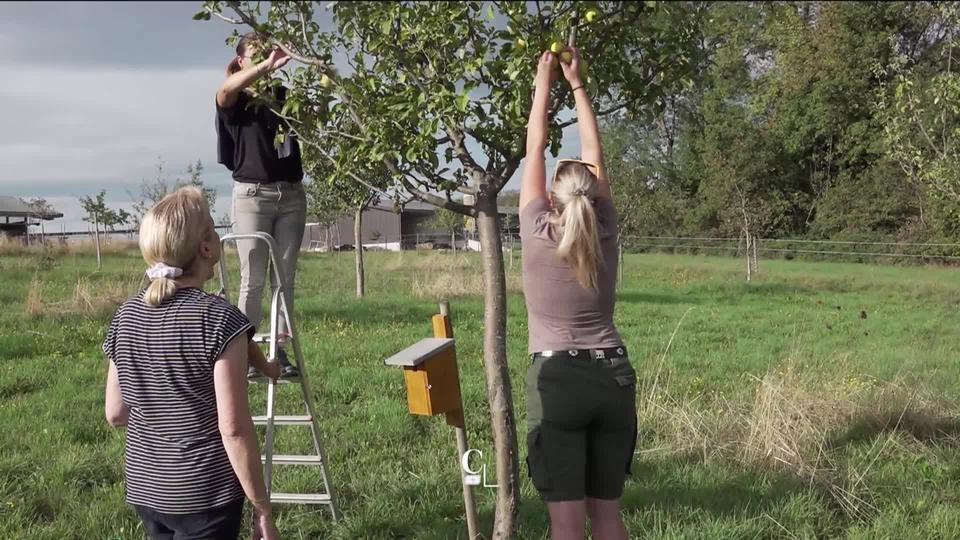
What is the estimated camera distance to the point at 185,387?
8.09 feet

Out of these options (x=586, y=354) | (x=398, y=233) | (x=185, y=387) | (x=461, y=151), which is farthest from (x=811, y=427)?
(x=398, y=233)

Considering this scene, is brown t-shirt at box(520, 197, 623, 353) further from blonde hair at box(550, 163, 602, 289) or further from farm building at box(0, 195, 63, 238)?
farm building at box(0, 195, 63, 238)

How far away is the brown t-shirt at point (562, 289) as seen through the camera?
9.80 feet

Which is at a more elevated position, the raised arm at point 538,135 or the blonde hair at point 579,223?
the raised arm at point 538,135

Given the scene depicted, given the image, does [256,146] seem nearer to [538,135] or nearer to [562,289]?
[538,135]

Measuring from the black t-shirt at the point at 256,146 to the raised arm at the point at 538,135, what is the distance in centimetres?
168

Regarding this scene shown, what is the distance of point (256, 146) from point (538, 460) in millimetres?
2347

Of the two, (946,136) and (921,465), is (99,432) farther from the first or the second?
(946,136)

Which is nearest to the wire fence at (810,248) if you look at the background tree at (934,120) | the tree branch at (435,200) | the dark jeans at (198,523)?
the background tree at (934,120)

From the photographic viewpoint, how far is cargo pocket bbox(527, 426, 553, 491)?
3.10 meters

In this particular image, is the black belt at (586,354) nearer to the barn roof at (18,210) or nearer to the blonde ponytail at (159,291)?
the blonde ponytail at (159,291)

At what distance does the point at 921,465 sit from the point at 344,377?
4960 mm

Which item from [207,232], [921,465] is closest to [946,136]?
[921,465]

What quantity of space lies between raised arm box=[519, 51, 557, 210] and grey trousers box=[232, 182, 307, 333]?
171cm
